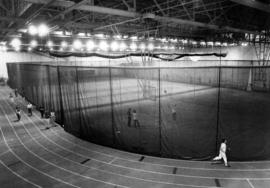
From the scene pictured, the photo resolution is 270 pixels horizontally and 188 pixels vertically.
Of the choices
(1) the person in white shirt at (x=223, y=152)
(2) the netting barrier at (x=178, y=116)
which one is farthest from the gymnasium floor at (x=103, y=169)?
(2) the netting barrier at (x=178, y=116)

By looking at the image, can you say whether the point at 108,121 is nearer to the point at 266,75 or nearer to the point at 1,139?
the point at 1,139

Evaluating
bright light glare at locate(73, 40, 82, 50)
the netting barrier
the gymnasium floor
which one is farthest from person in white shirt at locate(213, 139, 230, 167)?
bright light glare at locate(73, 40, 82, 50)

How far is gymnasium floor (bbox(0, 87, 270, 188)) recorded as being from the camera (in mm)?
7695

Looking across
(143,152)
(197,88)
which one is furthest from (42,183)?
(197,88)

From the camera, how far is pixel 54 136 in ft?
43.1

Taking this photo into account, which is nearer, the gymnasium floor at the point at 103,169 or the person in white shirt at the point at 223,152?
the gymnasium floor at the point at 103,169

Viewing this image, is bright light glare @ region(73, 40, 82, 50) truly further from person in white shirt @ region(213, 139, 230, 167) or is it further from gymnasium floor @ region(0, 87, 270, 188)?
person in white shirt @ region(213, 139, 230, 167)

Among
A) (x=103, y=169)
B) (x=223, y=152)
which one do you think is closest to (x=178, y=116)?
(x=223, y=152)

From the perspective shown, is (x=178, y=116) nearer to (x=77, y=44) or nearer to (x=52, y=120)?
(x=52, y=120)

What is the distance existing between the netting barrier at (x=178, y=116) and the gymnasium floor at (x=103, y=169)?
73 cm

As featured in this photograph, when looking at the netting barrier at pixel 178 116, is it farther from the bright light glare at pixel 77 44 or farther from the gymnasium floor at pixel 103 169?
the bright light glare at pixel 77 44

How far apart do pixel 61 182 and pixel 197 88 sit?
23603 mm

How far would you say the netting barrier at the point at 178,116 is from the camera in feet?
33.8

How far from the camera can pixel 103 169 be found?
349 inches
